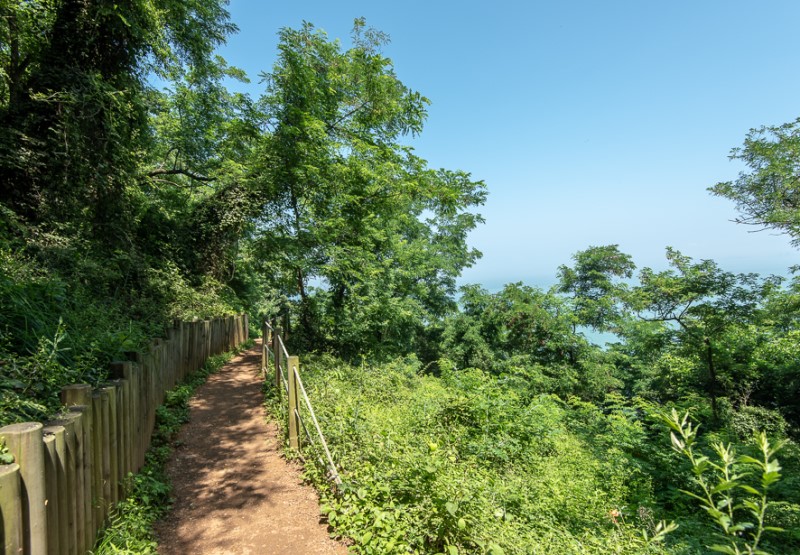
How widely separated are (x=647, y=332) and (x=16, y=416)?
14.8 meters

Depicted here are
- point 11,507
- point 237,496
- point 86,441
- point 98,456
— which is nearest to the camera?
point 11,507

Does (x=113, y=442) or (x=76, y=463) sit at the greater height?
(x=76, y=463)

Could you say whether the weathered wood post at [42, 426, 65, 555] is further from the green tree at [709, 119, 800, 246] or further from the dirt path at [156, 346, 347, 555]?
the green tree at [709, 119, 800, 246]

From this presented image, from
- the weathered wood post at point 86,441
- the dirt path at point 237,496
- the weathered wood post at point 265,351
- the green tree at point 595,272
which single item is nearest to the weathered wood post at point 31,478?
the weathered wood post at point 86,441

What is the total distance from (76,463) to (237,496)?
7.07ft

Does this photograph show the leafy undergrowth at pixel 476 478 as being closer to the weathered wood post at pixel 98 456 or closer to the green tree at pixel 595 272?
the weathered wood post at pixel 98 456

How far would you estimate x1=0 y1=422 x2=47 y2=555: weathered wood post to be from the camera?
2.10 meters

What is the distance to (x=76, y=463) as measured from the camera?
273 cm

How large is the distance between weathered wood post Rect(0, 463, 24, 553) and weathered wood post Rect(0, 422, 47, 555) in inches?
2.5

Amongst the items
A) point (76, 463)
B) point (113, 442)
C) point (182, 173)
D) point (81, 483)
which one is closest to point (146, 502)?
point (113, 442)

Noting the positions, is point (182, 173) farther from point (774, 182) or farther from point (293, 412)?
point (774, 182)

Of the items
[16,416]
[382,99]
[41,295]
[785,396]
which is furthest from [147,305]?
[785,396]

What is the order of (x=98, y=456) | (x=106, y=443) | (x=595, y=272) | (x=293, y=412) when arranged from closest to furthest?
(x=98, y=456) → (x=106, y=443) → (x=293, y=412) → (x=595, y=272)

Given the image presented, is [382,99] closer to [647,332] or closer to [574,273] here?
[647,332]
